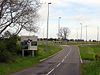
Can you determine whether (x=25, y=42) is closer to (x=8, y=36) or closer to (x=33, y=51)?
(x=33, y=51)

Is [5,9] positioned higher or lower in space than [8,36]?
higher

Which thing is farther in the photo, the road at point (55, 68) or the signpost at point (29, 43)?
the signpost at point (29, 43)

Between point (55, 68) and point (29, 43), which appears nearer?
point (55, 68)

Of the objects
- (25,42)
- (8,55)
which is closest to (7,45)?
(8,55)

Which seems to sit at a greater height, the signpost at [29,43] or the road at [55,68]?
the signpost at [29,43]

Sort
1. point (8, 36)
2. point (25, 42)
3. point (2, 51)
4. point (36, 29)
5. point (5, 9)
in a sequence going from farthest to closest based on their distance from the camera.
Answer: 1. point (25, 42)
2. point (36, 29)
3. point (8, 36)
4. point (5, 9)
5. point (2, 51)

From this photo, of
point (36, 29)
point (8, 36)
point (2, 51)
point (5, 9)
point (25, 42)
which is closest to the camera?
point (2, 51)

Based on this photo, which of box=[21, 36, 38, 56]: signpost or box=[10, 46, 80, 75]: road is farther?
box=[21, 36, 38, 56]: signpost

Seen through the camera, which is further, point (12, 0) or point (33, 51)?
point (33, 51)

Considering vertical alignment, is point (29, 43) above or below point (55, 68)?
above

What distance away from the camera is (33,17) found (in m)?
48.0

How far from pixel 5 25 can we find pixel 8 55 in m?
5.59

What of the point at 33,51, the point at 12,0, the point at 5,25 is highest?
the point at 12,0

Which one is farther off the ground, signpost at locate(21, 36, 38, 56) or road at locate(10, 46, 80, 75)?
signpost at locate(21, 36, 38, 56)
